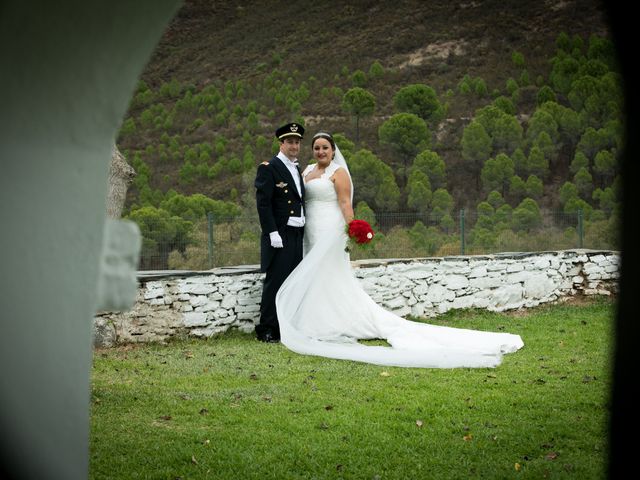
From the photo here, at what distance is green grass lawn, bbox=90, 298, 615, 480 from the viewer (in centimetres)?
370

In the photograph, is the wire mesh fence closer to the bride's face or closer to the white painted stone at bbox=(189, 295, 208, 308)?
the white painted stone at bbox=(189, 295, 208, 308)

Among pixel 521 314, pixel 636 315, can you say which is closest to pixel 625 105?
pixel 636 315

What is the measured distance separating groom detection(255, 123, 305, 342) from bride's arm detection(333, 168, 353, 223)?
42 cm

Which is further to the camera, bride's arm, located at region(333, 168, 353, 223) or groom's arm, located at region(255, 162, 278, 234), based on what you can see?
bride's arm, located at region(333, 168, 353, 223)

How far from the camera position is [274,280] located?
754cm

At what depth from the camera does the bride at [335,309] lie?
21.9ft

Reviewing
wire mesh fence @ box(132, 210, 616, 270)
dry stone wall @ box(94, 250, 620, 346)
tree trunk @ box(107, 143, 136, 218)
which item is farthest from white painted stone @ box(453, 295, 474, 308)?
tree trunk @ box(107, 143, 136, 218)

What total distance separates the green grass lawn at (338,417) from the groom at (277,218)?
2.11 feet

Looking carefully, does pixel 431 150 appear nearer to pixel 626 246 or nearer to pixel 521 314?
pixel 521 314

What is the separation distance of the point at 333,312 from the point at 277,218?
1.14 meters

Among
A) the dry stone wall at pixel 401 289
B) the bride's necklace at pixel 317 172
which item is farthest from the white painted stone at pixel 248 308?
the bride's necklace at pixel 317 172

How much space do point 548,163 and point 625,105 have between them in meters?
30.2

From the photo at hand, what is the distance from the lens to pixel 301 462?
12.3 feet

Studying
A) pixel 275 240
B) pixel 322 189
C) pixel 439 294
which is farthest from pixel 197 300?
pixel 439 294
